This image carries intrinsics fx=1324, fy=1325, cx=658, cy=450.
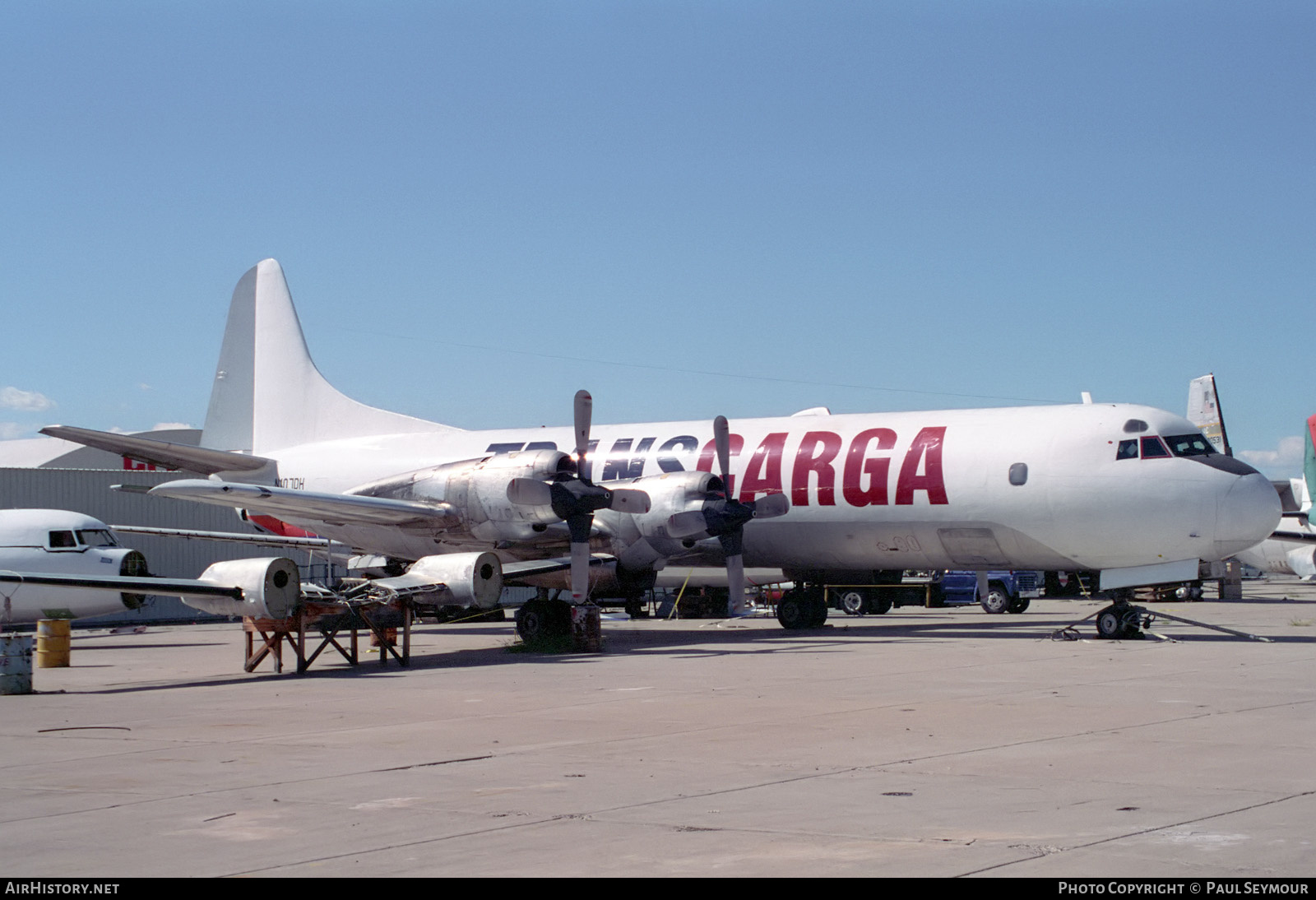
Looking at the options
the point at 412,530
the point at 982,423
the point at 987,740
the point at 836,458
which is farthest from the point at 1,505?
the point at 987,740

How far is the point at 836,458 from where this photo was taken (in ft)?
83.1

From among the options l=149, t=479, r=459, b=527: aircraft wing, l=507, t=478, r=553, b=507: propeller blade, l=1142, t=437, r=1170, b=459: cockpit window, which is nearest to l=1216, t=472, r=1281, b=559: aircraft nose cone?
l=1142, t=437, r=1170, b=459: cockpit window

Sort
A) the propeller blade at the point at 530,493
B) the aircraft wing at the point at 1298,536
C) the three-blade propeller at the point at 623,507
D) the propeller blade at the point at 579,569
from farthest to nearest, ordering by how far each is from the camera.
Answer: the aircraft wing at the point at 1298,536 < the propeller blade at the point at 579,569 < the three-blade propeller at the point at 623,507 < the propeller blade at the point at 530,493

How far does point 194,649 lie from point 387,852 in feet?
68.9

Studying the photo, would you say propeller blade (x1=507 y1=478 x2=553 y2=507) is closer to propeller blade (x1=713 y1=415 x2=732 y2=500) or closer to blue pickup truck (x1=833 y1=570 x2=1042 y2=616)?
propeller blade (x1=713 y1=415 x2=732 y2=500)

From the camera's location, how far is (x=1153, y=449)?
73.3 feet

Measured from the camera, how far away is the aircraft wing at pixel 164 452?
24844 mm

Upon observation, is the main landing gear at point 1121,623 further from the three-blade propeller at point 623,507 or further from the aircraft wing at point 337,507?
the aircraft wing at point 337,507

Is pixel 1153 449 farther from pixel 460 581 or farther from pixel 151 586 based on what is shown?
pixel 151 586

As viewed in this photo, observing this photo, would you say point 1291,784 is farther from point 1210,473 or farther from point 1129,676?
point 1210,473

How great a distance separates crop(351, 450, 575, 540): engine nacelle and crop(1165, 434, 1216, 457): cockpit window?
1035 centimetres

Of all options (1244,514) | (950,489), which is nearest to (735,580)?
(950,489)

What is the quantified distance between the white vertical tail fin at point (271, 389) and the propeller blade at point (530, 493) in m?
10.3

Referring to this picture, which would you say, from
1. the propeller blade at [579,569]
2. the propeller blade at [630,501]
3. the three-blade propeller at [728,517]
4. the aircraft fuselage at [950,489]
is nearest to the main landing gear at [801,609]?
the aircraft fuselage at [950,489]
